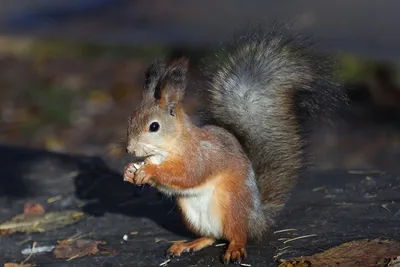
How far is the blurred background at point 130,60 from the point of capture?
672 cm

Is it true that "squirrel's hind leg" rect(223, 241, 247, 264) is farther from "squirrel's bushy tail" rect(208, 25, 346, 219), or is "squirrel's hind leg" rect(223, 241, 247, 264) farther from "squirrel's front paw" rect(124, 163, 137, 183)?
"squirrel's front paw" rect(124, 163, 137, 183)

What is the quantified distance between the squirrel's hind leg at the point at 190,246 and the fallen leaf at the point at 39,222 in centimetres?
69

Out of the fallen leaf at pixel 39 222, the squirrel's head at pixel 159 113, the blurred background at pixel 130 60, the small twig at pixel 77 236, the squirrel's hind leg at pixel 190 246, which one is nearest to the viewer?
the squirrel's head at pixel 159 113

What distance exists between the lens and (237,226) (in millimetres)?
3230

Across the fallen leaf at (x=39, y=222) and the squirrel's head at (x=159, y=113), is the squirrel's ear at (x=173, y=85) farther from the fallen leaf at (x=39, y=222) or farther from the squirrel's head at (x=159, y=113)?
the fallen leaf at (x=39, y=222)

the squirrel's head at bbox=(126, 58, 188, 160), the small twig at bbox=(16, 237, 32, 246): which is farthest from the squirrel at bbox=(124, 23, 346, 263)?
the small twig at bbox=(16, 237, 32, 246)

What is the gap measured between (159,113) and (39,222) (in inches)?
45.5

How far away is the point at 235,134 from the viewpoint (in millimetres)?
3438

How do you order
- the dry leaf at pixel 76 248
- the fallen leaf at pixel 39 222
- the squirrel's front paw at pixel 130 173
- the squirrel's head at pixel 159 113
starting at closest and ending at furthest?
the squirrel's head at pixel 159 113 < the squirrel's front paw at pixel 130 173 < the dry leaf at pixel 76 248 < the fallen leaf at pixel 39 222

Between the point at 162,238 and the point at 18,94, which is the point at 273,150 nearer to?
the point at 162,238

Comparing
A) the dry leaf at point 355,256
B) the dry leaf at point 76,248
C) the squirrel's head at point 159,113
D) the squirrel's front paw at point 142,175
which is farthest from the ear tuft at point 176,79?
the dry leaf at point 76,248

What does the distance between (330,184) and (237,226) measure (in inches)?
39.9

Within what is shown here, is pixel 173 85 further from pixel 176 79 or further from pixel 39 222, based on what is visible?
pixel 39 222

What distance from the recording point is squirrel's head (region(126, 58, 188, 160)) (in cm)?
301
